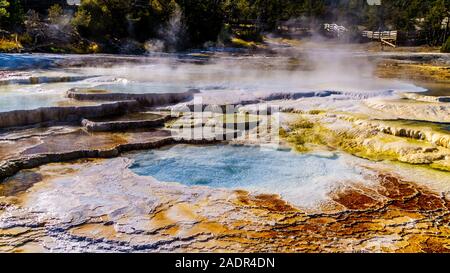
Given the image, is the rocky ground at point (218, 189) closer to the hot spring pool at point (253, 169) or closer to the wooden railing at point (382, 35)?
the hot spring pool at point (253, 169)

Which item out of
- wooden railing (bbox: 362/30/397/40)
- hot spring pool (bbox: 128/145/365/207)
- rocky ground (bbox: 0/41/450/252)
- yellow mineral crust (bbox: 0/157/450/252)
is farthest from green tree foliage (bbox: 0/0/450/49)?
yellow mineral crust (bbox: 0/157/450/252)

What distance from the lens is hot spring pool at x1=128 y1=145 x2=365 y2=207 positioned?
18.3 feet

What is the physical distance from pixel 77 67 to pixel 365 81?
408 inches

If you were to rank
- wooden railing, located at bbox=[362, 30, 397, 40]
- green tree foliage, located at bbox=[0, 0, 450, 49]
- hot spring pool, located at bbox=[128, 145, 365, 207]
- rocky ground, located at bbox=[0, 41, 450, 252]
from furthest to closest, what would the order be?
wooden railing, located at bbox=[362, 30, 397, 40], green tree foliage, located at bbox=[0, 0, 450, 49], hot spring pool, located at bbox=[128, 145, 365, 207], rocky ground, located at bbox=[0, 41, 450, 252]

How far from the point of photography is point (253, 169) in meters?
6.35

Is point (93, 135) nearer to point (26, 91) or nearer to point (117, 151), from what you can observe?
point (117, 151)

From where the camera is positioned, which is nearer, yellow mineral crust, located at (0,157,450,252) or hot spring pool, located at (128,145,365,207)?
yellow mineral crust, located at (0,157,450,252)

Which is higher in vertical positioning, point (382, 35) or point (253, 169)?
point (382, 35)

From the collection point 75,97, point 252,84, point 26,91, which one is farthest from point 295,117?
point 26,91

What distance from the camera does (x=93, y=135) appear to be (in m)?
7.93

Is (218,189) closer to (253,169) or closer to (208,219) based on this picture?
(208,219)

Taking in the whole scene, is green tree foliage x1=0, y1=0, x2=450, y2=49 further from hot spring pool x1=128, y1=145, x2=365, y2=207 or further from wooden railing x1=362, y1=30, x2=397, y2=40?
hot spring pool x1=128, y1=145, x2=365, y2=207

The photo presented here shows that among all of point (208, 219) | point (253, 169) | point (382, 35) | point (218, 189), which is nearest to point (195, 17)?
point (382, 35)

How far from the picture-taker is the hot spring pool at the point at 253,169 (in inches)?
220
